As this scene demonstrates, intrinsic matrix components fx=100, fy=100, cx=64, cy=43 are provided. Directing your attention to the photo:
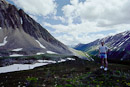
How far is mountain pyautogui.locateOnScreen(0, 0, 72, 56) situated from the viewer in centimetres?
10588

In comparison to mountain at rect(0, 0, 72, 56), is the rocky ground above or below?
below

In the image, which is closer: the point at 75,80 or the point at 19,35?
the point at 75,80

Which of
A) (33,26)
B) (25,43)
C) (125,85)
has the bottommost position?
(125,85)

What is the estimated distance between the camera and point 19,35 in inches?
5044

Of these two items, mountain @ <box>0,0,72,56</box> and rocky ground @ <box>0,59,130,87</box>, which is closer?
rocky ground @ <box>0,59,130,87</box>

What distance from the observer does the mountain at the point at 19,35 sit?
347 feet

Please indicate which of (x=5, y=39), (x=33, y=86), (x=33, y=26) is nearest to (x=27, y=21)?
(x=33, y=26)

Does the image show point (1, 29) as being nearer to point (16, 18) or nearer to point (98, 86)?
point (16, 18)

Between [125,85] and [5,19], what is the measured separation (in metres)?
157

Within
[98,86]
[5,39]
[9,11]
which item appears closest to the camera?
[98,86]

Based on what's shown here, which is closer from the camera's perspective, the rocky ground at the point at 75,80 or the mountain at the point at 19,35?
the rocky ground at the point at 75,80

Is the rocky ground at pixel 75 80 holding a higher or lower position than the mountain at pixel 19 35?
lower

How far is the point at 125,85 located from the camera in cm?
1045

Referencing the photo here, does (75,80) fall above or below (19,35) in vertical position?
below
